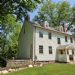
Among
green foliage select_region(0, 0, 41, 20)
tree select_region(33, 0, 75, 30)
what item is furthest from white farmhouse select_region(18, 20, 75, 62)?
tree select_region(33, 0, 75, 30)

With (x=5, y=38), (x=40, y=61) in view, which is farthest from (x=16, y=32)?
(x=40, y=61)

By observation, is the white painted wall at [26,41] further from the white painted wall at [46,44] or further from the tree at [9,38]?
the tree at [9,38]

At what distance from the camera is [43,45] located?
3259 centimetres

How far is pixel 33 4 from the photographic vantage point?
24328 mm

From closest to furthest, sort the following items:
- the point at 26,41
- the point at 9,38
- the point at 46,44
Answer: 1. the point at 46,44
2. the point at 26,41
3. the point at 9,38

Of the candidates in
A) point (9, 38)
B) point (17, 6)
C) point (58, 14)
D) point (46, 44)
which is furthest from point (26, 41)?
point (58, 14)

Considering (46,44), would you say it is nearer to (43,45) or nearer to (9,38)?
(43,45)

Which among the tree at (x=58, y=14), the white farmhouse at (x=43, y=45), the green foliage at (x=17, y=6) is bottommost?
the white farmhouse at (x=43, y=45)

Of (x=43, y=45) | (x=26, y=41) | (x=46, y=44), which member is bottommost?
(x=43, y=45)

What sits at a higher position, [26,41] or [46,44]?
[26,41]

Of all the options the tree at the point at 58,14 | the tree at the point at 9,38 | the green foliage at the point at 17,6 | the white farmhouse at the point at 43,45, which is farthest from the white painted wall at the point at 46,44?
the tree at the point at 58,14

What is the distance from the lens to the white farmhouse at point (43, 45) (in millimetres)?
31281

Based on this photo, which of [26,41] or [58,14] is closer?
[26,41]

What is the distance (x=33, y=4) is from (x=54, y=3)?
3141 centimetres
